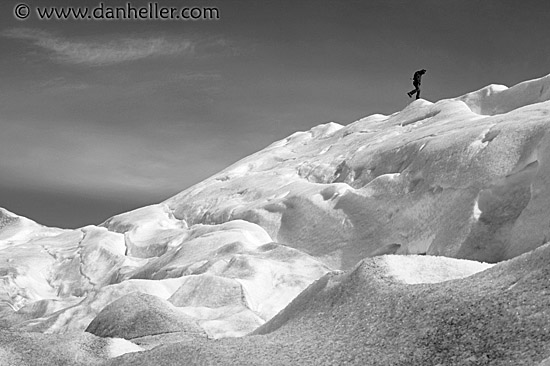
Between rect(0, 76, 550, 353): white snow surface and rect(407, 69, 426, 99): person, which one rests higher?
rect(407, 69, 426, 99): person

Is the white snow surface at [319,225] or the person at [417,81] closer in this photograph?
the white snow surface at [319,225]

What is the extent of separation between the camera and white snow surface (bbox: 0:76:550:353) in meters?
21.6

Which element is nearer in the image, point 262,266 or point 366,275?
point 366,275

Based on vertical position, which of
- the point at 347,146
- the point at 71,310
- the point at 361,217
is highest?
the point at 347,146

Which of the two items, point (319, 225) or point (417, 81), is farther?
point (417, 81)

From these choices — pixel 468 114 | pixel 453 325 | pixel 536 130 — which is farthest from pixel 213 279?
pixel 468 114

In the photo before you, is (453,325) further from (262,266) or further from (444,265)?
(262,266)

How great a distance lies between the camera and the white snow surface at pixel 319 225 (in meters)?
21.6

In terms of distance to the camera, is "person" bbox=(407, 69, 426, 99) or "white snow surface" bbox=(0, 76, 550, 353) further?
"person" bbox=(407, 69, 426, 99)

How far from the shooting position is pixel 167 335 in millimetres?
Result: 15305

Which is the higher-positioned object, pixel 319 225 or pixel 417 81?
pixel 417 81

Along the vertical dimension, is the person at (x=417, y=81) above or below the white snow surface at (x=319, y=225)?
above

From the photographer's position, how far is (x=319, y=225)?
30391 mm

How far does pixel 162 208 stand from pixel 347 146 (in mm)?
12993
